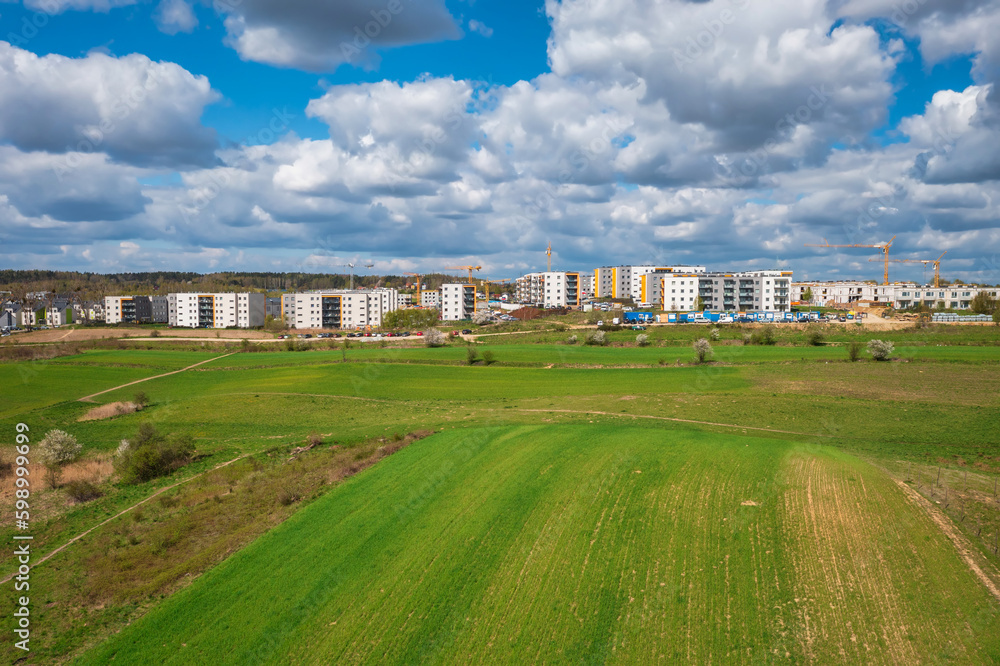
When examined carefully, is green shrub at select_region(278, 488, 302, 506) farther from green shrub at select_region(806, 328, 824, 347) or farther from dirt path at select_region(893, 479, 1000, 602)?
green shrub at select_region(806, 328, 824, 347)

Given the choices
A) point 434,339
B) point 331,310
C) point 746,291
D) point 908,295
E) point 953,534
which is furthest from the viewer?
point 908,295

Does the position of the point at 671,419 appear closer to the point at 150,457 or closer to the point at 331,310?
the point at 150,457

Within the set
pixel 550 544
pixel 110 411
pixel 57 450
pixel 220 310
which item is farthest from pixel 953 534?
pixel 220 310

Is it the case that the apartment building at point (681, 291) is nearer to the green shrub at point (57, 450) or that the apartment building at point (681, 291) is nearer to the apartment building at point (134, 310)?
the green shrub at point (57, 450)

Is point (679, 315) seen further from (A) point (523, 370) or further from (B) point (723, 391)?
(B) point (723, 391)

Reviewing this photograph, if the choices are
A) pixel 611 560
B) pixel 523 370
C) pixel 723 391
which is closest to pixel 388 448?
pixel 611 560

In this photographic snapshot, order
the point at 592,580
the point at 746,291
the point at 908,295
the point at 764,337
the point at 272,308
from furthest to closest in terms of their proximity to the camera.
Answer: the point at 272,308 < the point at 908,295 < the point at 746,291 < the point at 764,337 < the point at 592,580

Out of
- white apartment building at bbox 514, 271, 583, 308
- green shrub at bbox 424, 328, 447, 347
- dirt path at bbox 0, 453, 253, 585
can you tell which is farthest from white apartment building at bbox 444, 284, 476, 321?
dirt path at bbox 0, 453, 253, 585
